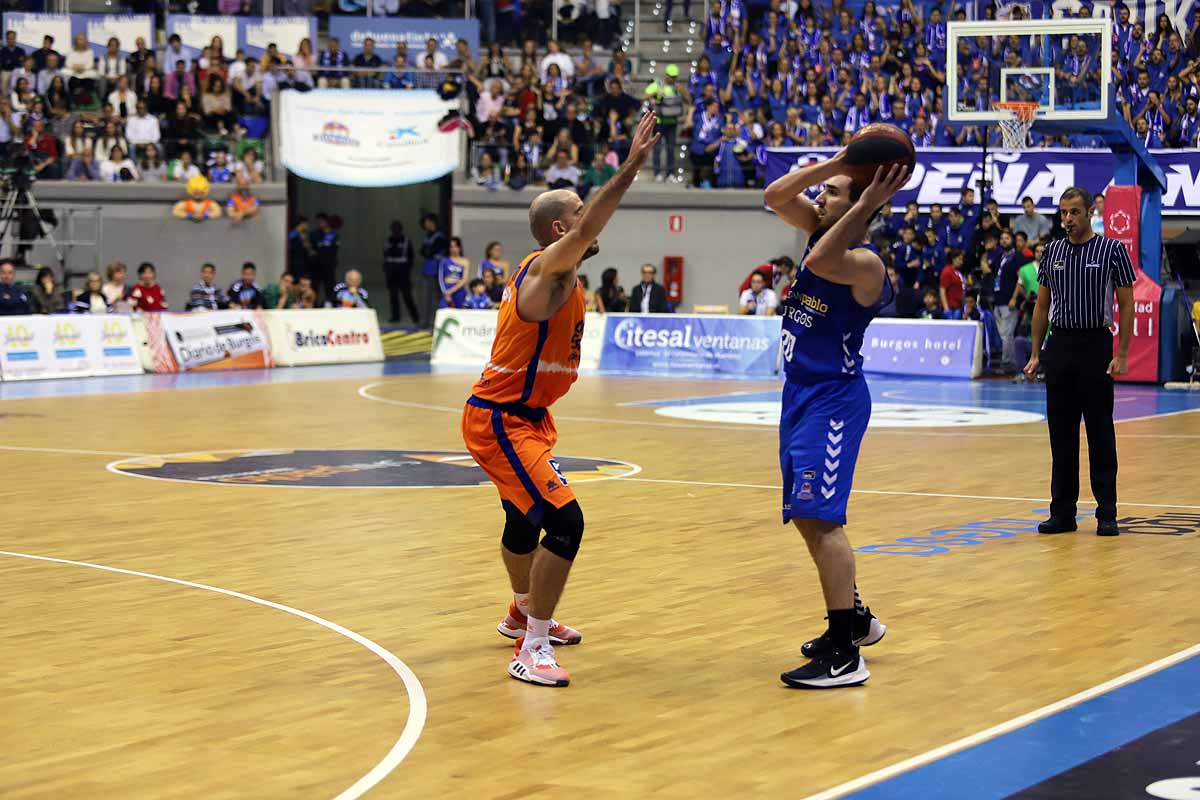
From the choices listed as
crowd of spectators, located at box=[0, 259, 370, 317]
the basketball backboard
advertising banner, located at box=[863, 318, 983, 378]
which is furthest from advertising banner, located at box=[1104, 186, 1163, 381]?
crowd of spectators, located at box=[0, 259, 370, 317]

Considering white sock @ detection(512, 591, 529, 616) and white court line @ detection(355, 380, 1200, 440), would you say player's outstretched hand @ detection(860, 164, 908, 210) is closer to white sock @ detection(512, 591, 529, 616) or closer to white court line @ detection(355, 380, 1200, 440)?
white sock @ detection(512, 591, 529, 616)

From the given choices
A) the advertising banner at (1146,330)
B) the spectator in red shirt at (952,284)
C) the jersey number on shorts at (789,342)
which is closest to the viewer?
the jersey number on shorts at (789,342)

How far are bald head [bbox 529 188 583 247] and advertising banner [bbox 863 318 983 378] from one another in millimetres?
18714

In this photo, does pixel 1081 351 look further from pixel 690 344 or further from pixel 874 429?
pixel 690 344

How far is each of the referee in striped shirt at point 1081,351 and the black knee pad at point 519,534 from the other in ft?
14.5

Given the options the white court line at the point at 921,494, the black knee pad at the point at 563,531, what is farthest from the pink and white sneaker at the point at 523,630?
the white court line at the point at 921,494

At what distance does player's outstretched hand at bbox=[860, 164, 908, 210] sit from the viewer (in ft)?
20.5

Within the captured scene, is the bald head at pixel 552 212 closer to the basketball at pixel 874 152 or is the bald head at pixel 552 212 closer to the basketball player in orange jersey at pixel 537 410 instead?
the basketball player in orange jersey at pixel 537 410

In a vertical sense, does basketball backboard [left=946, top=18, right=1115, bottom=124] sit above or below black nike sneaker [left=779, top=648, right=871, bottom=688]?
above

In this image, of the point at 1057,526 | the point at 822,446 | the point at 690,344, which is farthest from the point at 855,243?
the point at 690,344

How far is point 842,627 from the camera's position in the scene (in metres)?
6.50

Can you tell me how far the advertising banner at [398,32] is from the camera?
3438 centimetres

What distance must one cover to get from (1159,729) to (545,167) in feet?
88.0

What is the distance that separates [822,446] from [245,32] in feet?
97.7
